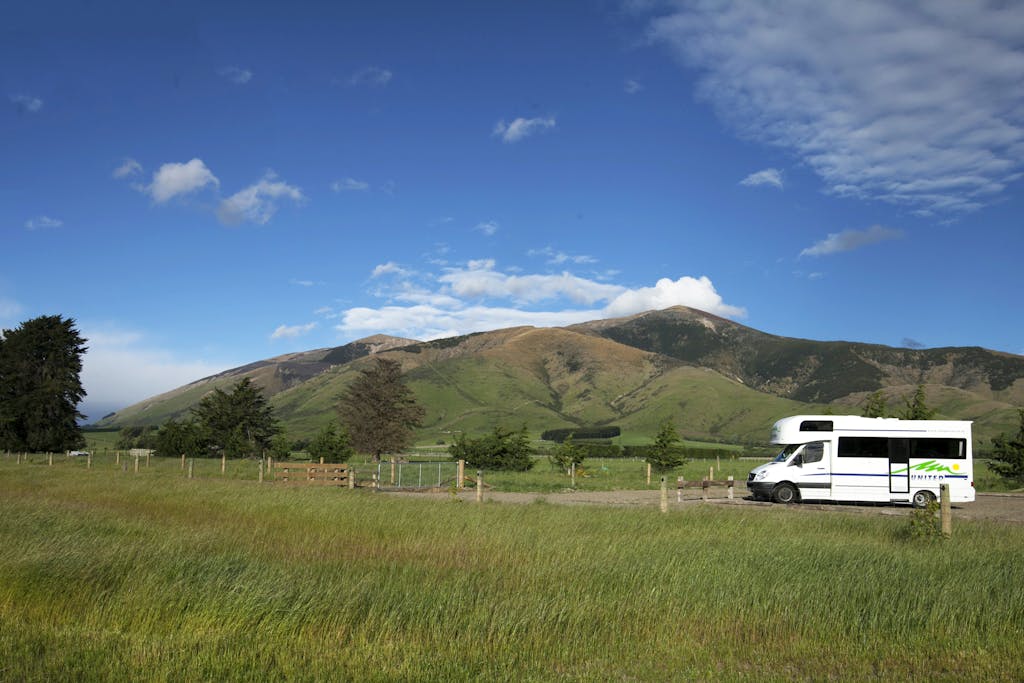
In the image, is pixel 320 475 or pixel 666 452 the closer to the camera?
pixel 320 475

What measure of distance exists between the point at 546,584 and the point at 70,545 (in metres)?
6.87

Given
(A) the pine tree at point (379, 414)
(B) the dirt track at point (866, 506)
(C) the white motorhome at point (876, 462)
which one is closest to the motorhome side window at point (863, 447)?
(C) the white motorhome at point (876, 462)

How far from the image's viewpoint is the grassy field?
6.70 metres

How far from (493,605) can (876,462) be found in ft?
69.9

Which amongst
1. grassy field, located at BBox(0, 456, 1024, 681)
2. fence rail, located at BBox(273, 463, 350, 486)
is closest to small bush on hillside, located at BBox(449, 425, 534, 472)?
fence rail, located at BBox(273, 463, 350, 486)

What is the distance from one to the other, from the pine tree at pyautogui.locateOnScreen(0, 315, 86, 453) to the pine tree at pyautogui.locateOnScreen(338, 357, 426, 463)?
108 feet

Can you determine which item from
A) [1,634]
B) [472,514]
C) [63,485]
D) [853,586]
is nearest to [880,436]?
[472,514]

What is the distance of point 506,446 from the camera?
181ft

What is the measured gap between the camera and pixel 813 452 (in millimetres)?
26078

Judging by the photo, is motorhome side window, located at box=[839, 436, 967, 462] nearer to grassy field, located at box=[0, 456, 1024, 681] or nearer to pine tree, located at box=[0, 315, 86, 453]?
grassy field, located at box=[0, 456, 1024, 681]

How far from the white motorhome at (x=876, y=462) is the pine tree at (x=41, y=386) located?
6940 centimetres

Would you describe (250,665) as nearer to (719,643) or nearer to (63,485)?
(719,643)

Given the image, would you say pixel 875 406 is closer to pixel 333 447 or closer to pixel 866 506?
pixel 866 506

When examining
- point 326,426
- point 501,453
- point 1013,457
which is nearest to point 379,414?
point 326,426
